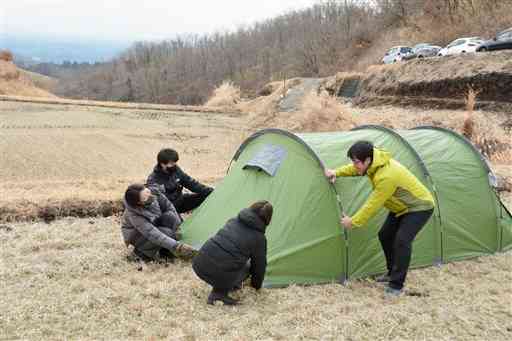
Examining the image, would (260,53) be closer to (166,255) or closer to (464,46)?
(464,46)

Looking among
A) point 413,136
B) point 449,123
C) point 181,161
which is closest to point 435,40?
point 449,123

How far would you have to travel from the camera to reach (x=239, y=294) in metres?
5.41

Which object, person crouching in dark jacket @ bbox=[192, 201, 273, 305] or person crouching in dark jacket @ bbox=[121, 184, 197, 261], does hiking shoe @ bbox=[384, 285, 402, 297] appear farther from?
Result: person crouching in dark jacket @ bbox=[121, 184, 197, 261]

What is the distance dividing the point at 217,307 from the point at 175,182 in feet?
10.1

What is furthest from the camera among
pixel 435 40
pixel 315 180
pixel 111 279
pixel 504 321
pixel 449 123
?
pixel 435 40

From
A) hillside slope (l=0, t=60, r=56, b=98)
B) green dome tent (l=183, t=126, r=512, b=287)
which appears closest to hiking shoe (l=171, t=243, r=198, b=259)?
green dome tent (l=183, t=126, r=512, b=287)

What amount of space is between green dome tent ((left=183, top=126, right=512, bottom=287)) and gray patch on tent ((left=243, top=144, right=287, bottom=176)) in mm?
15

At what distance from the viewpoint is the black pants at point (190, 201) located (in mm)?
8055

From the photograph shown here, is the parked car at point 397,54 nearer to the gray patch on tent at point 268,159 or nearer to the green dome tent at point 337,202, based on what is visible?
the green dome tent at point 337,202

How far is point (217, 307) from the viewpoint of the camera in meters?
5.11

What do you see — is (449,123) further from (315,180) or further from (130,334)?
(130,334)

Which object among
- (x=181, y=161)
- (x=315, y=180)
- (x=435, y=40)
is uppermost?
(x=435, y=40)

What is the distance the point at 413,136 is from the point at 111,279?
14.9ft

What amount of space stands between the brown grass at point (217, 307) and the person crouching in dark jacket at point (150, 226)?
0.73 feet
